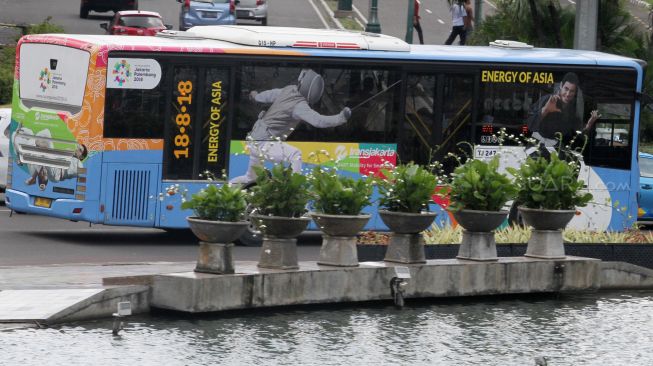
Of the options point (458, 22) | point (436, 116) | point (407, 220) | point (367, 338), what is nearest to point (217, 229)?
point (367, 338)

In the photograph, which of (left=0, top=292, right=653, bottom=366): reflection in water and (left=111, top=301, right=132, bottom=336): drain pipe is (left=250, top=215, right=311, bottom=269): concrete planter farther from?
(left=111, top=301, right=132, bottom=336): drain pipe

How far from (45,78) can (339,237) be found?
24.9 feet

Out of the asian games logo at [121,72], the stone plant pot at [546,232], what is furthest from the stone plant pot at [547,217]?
the asian games logo at [121,72]

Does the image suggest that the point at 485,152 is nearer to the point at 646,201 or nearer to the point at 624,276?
the point at 646,201

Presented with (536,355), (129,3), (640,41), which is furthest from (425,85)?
(129,3)

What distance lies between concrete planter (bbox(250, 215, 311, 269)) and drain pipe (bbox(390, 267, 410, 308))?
3.97ft

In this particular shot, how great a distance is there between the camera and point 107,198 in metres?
20.7

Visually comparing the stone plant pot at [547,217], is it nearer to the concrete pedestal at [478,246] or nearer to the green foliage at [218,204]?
the concrete pedestal at [478,246]

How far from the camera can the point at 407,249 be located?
16234 millimetres

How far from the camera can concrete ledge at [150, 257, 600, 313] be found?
1437 cm

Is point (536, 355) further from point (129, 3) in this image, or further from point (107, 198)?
point (129, 3)

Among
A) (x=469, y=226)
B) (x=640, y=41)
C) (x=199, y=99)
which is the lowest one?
(x=469, y=226)

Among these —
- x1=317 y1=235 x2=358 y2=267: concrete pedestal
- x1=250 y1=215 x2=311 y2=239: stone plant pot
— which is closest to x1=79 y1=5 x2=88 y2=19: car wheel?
x1=317 y1=235 x2=358 y2=267: concrete pedestal

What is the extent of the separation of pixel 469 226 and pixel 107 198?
625 centimetres
